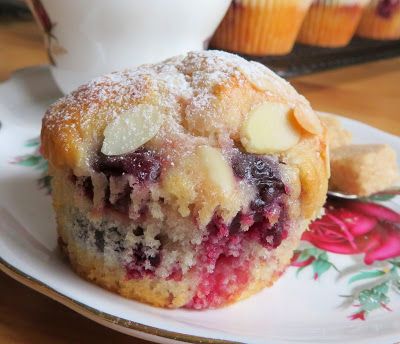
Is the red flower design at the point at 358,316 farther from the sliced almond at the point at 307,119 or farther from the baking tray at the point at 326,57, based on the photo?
the baking tray at the point at 326,57

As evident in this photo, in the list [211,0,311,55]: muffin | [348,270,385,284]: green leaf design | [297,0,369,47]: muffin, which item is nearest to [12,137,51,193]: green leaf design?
[348,270,385,284]: green leaf design

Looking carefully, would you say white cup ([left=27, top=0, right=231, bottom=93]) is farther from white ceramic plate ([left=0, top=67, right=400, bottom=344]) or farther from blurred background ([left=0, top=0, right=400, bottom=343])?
white ceramic plate ([left=0, top=67, right=400, bottom=344])

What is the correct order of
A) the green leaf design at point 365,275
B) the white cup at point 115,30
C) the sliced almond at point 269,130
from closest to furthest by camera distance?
the sliced almond at point 269,130
the green leaf design at point 365,275
the white cup at point 115,30

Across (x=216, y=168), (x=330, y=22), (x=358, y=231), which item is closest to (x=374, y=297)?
(x=358, y=231)

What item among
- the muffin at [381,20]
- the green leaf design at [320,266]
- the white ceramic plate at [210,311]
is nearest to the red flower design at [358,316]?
the white ceramic plate at [210,311]

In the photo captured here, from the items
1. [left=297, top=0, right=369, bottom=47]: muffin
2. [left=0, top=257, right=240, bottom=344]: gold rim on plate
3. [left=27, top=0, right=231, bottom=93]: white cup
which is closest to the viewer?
[left=0, top=257, right=240, bottom=344]: gold rim on plate

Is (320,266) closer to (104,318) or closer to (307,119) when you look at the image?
(307,119)

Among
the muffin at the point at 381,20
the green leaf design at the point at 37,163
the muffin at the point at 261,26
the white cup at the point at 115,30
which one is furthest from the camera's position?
the muffin at the point at 381,20
